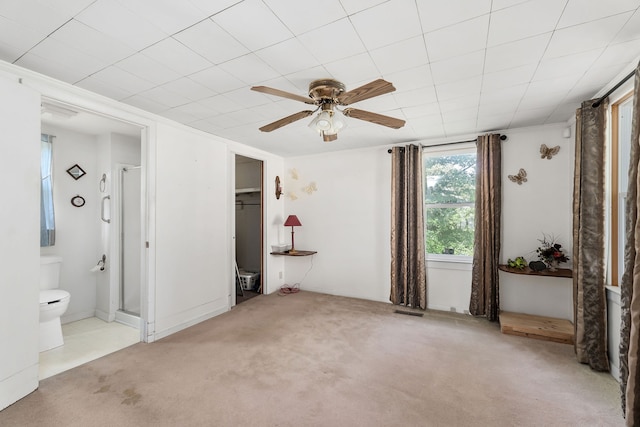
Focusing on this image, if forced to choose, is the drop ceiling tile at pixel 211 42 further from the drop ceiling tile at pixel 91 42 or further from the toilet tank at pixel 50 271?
the toilet tank at pixel 50 271

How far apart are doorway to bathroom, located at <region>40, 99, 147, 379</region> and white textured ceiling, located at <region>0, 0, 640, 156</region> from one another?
1333mm

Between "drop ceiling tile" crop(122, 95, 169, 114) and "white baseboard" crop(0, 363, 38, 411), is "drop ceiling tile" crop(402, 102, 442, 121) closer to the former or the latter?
"drop ceiling tile" crop(122, 95, 169, 114)

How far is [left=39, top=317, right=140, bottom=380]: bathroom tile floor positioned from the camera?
2.41 metres

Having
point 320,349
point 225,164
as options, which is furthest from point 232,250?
point 320,349

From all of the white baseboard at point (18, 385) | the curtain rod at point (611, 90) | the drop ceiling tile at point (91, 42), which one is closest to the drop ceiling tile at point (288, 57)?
the drop ceiling tile at point (91, 42)

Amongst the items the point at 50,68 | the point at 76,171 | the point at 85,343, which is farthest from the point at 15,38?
the point at 85,343

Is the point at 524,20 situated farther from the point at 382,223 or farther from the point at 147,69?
the point at 382,223

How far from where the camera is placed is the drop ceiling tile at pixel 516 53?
5.53 feet

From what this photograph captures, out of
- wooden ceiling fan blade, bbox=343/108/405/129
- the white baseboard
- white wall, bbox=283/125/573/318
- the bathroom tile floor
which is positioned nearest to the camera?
the white baseboard

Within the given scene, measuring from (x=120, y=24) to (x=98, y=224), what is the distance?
3051 millimetres

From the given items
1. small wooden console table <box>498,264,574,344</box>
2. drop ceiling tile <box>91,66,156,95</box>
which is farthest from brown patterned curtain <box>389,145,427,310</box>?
drop ceiling tile <box>91,66,156,95</box>

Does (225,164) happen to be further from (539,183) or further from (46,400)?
(539,183)

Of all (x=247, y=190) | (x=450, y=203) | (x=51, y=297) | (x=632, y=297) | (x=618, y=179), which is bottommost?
(x=51, y=297)

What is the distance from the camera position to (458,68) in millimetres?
1990
